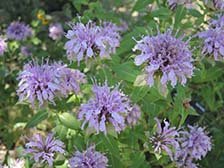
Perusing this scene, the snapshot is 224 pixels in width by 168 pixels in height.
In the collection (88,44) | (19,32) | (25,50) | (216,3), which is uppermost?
(19,32)

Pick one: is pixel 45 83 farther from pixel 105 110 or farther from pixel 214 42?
pixel 214 42

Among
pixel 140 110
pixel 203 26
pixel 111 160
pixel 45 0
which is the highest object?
pixel 45 0

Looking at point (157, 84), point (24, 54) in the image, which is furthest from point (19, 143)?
point (157, 84)

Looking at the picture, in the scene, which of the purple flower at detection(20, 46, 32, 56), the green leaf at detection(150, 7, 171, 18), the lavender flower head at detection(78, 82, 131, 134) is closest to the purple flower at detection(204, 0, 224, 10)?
the green leaf at detection(150, 7, 171, 18)

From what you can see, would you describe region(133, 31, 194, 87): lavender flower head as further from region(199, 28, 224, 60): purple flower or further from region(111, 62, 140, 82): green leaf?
region(199, 28, 224, 60): purple flower

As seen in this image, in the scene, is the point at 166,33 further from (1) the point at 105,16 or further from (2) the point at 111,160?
(1) the point at 105,16

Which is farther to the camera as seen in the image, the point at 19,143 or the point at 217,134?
the point at 19,143

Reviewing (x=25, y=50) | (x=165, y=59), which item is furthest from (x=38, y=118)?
(x=25, y=50)
